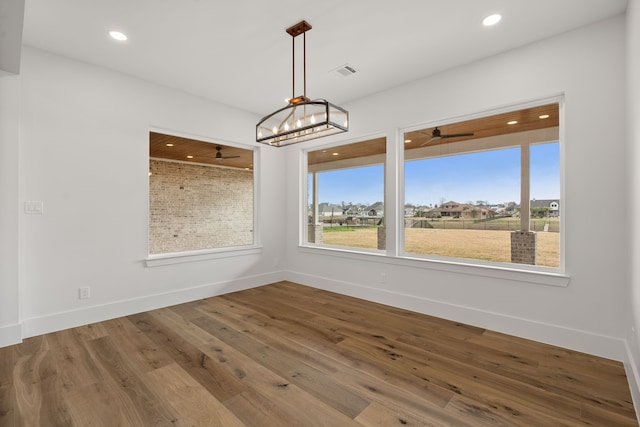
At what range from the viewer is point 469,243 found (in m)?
3.48

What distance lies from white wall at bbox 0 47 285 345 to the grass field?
2900 millimetres

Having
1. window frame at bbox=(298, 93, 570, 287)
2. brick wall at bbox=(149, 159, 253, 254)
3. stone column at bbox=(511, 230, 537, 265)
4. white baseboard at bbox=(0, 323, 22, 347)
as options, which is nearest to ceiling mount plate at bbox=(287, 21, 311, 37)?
window frame at bbox=(298, 93, 570, 287)

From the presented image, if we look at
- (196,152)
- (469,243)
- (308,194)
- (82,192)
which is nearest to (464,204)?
(469,243)

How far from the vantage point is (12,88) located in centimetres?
277

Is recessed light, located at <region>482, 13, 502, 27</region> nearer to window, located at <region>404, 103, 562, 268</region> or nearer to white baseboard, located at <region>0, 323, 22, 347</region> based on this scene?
window, located at <region>404, 103, 562, 268</region>

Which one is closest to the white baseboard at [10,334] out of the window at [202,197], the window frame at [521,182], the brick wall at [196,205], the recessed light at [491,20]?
the window at [202,197]

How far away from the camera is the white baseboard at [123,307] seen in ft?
9.80

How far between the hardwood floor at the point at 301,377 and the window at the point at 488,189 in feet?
2.96

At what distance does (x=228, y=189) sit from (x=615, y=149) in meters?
6.50

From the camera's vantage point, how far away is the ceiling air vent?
11.0 ft

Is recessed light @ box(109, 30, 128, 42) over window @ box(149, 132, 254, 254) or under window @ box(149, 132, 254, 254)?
over

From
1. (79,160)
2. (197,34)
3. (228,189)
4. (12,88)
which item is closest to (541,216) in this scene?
(197,34)

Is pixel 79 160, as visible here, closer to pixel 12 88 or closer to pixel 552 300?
pixel 12 88

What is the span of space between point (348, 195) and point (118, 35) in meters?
3.28
